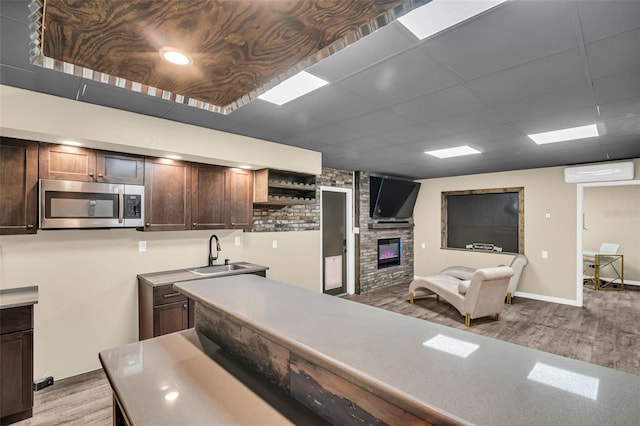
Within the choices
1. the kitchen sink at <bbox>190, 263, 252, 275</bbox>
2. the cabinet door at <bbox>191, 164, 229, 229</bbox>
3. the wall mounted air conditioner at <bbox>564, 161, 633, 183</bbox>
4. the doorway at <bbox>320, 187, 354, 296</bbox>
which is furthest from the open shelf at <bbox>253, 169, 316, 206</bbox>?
the wall mounted air conditioner at <bbox>564, 161, 633, 183</bbox>

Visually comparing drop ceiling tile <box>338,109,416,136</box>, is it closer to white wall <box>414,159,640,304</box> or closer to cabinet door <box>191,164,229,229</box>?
cabinet door <box>191,164,229,229</box>

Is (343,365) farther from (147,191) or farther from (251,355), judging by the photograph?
(147,191)

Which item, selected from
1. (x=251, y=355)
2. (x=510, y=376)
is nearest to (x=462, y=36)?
(x=510, y=376)

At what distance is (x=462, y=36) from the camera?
1699mm

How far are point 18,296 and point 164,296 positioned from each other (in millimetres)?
1068

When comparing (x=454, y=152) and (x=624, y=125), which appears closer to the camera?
(x=624, y=125)

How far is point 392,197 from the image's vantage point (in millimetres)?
6902

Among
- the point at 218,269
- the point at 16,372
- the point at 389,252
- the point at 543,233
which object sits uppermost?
the point at 543,233

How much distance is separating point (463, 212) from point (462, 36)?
231 inches

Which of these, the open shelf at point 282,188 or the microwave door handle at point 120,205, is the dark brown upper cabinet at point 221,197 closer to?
the open shelf at point 282,188

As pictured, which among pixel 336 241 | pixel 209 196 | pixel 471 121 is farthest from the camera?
pixel 336 241

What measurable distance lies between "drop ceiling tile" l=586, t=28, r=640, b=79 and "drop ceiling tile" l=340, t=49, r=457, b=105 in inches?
31.0

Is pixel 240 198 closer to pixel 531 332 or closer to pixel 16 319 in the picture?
pixel 16 319

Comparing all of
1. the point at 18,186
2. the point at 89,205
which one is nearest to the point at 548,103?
the point at 89,205
